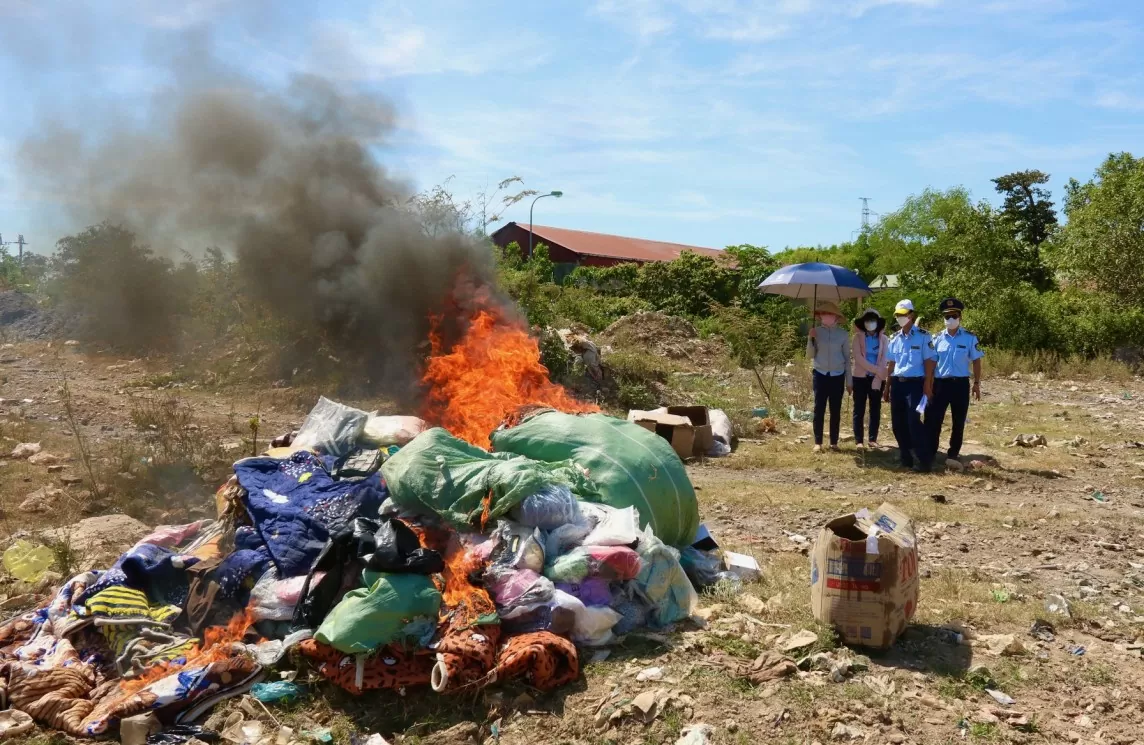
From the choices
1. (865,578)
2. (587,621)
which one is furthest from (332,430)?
(865,578)

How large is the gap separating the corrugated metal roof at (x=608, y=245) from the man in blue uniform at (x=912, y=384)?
78.4 ft

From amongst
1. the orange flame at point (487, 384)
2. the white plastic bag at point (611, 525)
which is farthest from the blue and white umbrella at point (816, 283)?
the white plastic bag at point (611, 525)

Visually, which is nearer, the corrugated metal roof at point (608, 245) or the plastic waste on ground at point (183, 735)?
the plastic waste on ground at point (183, 735)

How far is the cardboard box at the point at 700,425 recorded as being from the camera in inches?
355

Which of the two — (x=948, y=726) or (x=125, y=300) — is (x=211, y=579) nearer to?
(x=948, y=726)

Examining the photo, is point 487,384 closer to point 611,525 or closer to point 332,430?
point 332,430

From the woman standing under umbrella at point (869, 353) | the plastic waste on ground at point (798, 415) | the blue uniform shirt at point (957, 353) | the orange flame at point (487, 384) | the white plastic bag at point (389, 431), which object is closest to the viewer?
the white plastic bag at point (389, 431)

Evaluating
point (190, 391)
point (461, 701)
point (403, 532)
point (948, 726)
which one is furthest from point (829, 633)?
point (190, 391)

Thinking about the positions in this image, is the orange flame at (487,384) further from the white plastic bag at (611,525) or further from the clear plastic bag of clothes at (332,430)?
the white plastic bag at (611,525)

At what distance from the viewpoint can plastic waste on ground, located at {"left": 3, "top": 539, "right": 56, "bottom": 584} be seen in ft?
16.1

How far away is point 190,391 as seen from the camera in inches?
476

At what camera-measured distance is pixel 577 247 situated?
34375mm

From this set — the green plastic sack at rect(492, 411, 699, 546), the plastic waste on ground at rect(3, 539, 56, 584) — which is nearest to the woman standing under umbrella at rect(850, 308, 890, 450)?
the green plastic sack at rect(492, 411, 699, 546)

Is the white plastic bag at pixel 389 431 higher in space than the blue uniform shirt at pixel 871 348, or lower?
lower
